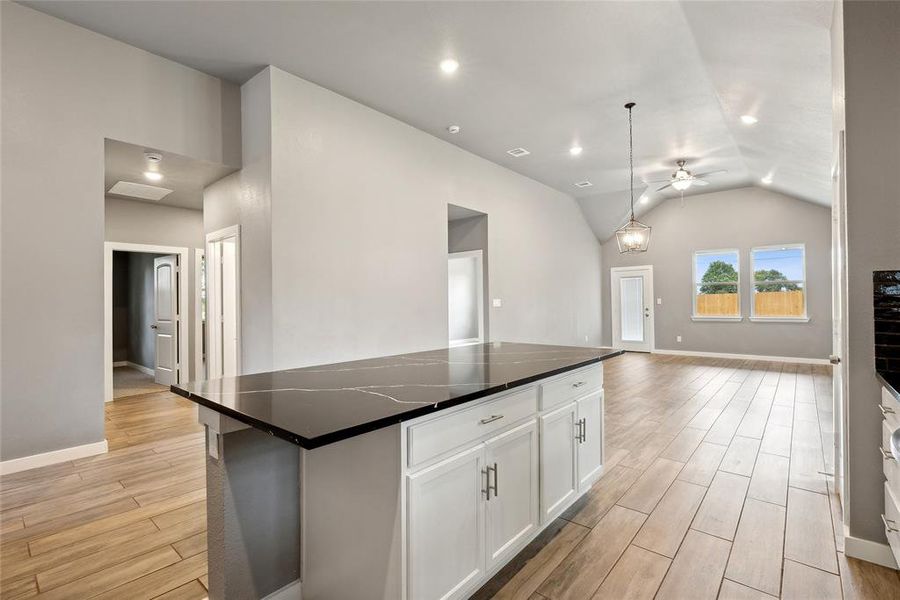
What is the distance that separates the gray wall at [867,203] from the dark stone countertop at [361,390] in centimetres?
116

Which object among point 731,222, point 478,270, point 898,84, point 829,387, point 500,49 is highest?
point 500,49

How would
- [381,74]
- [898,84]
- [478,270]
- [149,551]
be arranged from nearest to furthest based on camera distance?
1. [898,84]
2. [149,551]
3. [381,74]
4. [478,270]

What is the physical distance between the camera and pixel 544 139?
209 inches

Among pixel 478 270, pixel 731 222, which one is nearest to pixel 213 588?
pixel 478 270

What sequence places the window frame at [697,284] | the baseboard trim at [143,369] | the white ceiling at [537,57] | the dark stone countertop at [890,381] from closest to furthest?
the dark stone countertop at [890,381] < the white ceiling at [537,57] < the baseboard trim at [143,369] < the window frame at [697,284]

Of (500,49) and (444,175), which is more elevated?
(500,49)

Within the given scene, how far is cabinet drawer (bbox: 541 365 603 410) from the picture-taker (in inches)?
83.7

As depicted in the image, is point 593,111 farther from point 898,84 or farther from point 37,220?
point 37,220

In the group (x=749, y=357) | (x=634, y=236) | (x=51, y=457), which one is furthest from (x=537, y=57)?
(x=749, y=357)

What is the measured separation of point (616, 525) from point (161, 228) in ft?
20.3

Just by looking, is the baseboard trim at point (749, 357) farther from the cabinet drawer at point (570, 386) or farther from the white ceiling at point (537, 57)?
the cabinet drawer at point (570, 386)

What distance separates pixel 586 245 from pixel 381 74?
6309 mm

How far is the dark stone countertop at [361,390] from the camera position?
1.25 metres

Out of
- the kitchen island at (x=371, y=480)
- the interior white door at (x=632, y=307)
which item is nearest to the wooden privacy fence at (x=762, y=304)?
the interior white door at (x=632, y=307)
